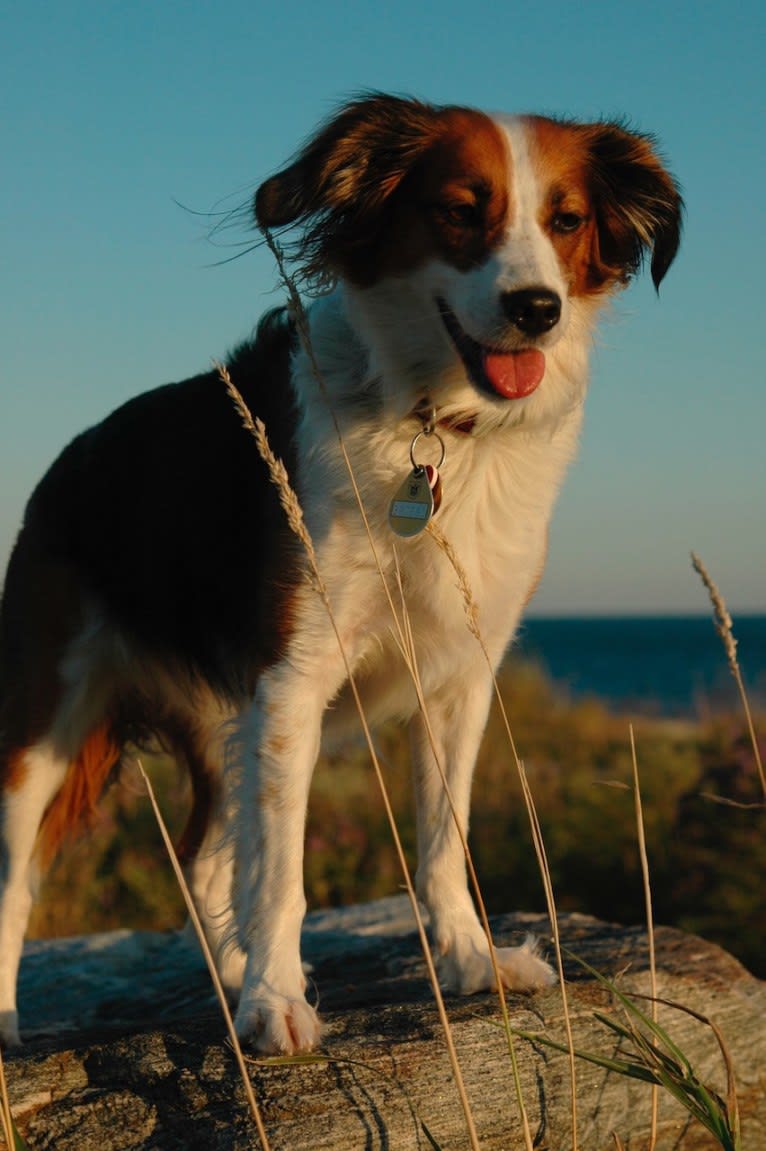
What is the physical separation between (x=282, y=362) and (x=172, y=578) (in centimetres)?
79

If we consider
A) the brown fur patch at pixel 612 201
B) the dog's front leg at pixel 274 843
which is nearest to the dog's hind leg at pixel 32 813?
the dog's front leg at pixel 274 843

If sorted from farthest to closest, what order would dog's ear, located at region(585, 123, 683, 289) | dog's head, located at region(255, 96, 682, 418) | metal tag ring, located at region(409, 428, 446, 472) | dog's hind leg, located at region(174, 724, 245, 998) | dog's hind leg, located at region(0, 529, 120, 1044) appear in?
dog's hind leg, located at region(174, 724, 245, 998) → dog's hind leg, located at region(0, 529, 120, 1044) → dog's ear, located at region(585, 123, 683, 289) → metal tag ring, located at region(409, 428, 446, 472) → dog's head, located at region(255, 96, 682, 418)

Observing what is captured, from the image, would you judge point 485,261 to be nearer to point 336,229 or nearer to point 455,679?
point 336,229

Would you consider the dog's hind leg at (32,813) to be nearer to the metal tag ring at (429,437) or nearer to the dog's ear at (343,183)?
the metal tag ring at (429,437)

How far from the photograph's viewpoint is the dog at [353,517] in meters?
3.08

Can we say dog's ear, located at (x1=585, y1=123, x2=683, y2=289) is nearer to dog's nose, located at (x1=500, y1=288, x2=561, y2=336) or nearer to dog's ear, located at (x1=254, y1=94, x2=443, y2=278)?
dog's ear, located at (x1=254, y1=94, x2=443, y2=278)

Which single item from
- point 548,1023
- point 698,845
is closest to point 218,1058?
point 548,1023

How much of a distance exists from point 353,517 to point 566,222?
961 millimetres

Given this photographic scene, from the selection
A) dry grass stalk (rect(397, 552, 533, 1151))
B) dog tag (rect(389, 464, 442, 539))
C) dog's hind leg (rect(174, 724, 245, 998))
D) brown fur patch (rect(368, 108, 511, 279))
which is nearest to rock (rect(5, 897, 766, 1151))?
dry grass stalk (rect(397, 552, 533, 1151))

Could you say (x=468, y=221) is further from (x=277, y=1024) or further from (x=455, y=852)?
(x=277, y=1024)

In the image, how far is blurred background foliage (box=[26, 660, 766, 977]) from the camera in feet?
18.7

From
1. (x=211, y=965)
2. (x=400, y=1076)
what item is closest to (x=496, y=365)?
(x=211, y=965)

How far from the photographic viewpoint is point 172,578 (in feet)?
12.7

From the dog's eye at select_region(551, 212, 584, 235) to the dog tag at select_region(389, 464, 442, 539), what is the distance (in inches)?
28.3
